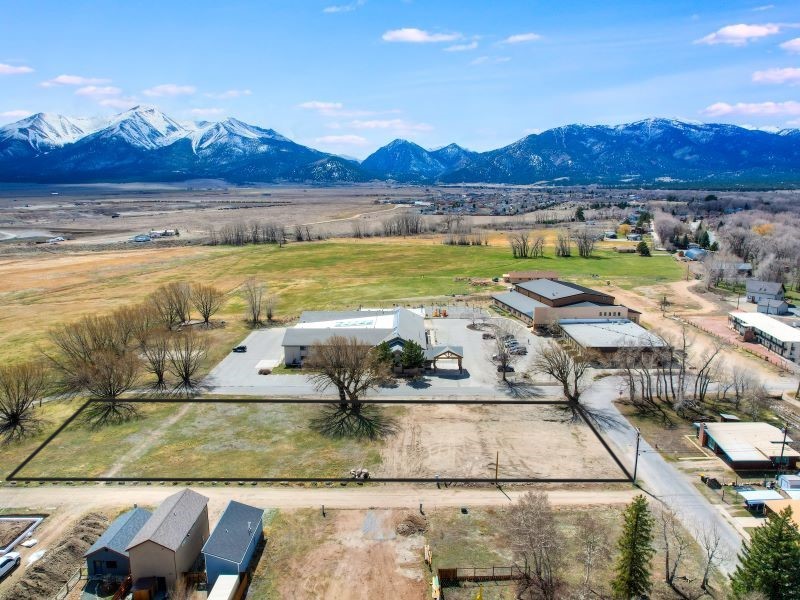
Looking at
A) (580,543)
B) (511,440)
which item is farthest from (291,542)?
(511,440)

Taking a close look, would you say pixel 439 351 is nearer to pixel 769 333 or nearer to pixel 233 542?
pixel 233 542

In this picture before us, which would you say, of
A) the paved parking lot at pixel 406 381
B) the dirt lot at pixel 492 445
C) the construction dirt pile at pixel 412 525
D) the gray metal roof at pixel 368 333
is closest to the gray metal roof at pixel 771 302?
the paved parking lot at pixel 406 381

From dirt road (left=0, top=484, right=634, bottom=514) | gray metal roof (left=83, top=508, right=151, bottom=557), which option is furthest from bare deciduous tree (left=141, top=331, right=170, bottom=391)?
gray metal roof (left=83, top=508, right=151, bottom=557)

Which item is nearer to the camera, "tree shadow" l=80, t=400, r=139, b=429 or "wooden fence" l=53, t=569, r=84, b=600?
"wooden fence" l=53, t=569, r=84, b=600

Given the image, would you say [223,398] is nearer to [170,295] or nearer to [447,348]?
[447,348]

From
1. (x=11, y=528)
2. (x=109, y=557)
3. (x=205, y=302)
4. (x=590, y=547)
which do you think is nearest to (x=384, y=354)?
(x=590, y=547)

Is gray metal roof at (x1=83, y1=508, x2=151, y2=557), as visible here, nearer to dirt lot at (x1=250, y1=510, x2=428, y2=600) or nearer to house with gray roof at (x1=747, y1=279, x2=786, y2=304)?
dirt lot at (x1=250, y1=510, x2=428, y2=600)

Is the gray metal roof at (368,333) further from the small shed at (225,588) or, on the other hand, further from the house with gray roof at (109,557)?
the small shed at (225,588)
